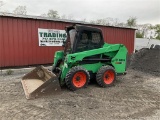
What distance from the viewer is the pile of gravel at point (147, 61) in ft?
32.5

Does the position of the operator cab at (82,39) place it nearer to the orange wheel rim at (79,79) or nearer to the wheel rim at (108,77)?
the orange wheel rim at (79,79)

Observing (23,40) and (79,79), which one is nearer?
(79,79)

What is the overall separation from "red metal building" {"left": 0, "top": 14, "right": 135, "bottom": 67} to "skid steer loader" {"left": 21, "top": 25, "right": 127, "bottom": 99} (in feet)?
8.61

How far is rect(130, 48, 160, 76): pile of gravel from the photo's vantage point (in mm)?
9893

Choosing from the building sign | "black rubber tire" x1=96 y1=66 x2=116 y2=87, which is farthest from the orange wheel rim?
the building sign

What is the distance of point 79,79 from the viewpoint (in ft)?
19.3

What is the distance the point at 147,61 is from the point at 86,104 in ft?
23.4

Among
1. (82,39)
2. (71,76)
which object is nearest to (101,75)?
(71,76)

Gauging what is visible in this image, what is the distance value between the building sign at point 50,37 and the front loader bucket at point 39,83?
135 inches

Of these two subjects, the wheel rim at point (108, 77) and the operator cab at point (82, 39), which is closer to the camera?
the operator cab at point (82, 39)

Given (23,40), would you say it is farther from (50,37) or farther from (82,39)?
(82,39)

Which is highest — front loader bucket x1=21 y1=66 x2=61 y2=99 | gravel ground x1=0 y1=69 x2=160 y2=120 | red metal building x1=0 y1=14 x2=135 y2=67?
red metal building x1=0 y1=14 x2=135 y2=67

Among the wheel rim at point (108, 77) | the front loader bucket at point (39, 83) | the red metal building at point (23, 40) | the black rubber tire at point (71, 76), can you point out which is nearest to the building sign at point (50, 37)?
the red metal building at point (23, 40)

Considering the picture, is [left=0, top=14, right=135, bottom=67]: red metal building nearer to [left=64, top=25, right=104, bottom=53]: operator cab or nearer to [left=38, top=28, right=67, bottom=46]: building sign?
[left=38, top=28, right=67, bottom=46]: building sign
